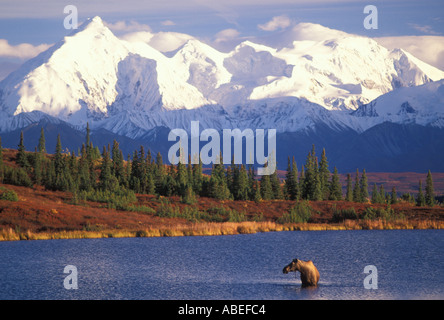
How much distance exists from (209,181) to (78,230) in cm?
4984

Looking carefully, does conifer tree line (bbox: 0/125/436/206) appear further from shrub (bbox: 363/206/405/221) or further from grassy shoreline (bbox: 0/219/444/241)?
grassy shoreline (bbox: 0/219/444/241)

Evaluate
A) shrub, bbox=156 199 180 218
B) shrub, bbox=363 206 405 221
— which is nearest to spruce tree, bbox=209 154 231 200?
shrub, bbox=156 199 180 218

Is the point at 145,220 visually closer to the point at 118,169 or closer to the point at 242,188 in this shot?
the point at 242,188

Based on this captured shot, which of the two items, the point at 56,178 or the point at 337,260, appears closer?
the point at 337,260

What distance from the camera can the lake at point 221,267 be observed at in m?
51.7

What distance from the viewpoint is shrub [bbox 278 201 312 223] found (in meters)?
117

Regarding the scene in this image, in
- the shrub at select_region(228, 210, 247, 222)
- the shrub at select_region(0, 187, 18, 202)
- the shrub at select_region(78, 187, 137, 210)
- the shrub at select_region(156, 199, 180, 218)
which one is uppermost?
the shrub at select_region(0, 187, 18, 202)

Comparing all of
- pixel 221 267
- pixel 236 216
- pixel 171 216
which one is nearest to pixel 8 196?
pixel 171 216

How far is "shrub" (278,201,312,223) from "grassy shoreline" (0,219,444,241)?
5531mm

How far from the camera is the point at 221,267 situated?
213 feet

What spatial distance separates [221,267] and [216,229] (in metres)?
36.4
